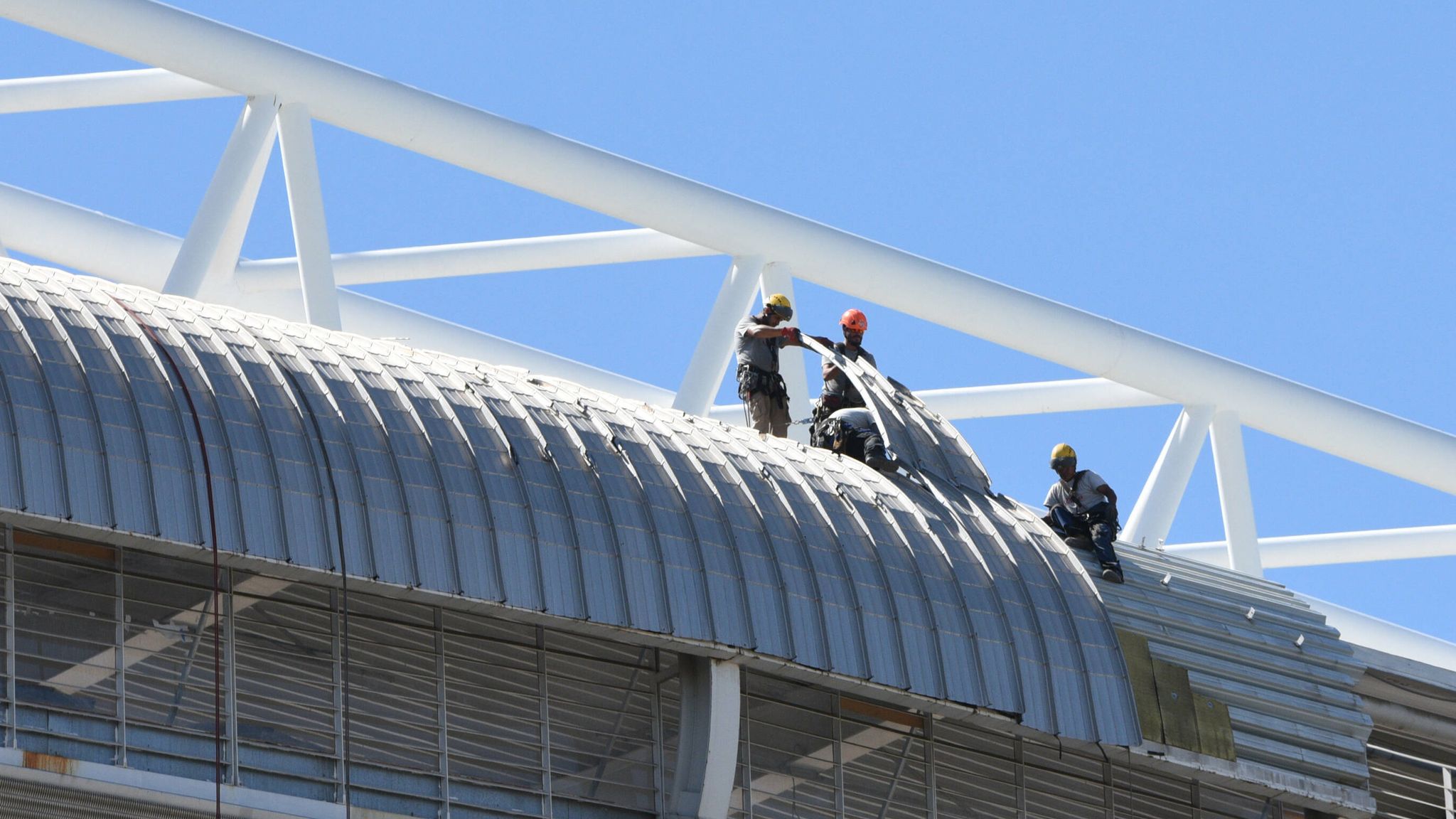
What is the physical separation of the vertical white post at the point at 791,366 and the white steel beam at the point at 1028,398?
30.5ft

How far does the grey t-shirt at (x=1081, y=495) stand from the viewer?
40.7 m

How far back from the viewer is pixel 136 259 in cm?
5394

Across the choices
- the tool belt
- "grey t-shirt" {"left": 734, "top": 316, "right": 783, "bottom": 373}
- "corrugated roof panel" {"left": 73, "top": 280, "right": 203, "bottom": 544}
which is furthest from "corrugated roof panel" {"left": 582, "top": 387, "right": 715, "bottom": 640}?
"corrugated roof panel" {"left": 73, "top": 280, "right": 203, "bottom": 544}

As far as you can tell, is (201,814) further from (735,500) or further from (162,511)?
(735,500)

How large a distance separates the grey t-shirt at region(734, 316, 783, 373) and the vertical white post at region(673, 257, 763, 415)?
7185 mm

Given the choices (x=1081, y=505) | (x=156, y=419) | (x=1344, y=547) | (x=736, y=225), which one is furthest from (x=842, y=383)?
(x=1344, y=547)

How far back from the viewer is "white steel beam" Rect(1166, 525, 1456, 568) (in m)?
65.2

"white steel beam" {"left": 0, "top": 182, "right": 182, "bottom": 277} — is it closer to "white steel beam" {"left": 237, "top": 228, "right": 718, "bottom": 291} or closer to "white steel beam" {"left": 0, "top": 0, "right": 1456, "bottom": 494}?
"white steel beam" {"left": 237, "top": 228, "right": 718, "bottom": 291}

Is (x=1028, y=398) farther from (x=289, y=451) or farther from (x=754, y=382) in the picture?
(x=289, y=451)

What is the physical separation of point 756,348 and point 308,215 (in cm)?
992

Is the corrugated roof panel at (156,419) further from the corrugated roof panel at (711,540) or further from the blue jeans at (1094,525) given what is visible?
the blue jeans at (1094,525)

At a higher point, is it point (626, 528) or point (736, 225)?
point (736, 225)

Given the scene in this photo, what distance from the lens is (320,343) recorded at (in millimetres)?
34469

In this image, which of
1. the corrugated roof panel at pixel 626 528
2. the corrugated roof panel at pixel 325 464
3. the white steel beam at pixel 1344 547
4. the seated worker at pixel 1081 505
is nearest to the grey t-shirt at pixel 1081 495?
the seated worker at pixel 1081 505
